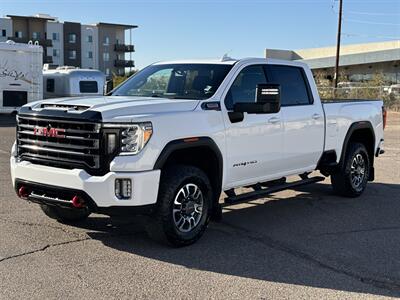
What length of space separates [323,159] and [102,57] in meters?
94.1

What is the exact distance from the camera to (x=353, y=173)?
9.16 metres

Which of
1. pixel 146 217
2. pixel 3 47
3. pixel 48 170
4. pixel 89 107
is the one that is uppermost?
pixel 3 47

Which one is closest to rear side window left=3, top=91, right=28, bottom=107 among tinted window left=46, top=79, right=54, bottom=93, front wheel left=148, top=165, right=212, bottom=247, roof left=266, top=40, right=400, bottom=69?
tinted window left=46, top=79, right=54, bottom=93

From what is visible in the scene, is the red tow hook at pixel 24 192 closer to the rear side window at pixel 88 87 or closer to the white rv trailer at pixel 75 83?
the white rv trailer at pixel 75 83

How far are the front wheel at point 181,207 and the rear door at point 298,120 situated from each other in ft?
5.49

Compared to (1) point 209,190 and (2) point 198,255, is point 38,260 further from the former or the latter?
(1) point 209,190

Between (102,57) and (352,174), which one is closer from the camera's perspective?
(352,174)

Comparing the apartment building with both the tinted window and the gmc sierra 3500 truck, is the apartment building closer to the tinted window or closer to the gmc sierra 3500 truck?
the tinted window

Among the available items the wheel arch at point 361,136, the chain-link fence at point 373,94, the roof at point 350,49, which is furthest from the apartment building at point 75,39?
the wheel arch at point 361,136

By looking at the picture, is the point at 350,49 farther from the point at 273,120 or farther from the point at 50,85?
the point at 273,120

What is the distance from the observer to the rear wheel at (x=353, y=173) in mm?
8923

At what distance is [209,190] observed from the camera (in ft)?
20.7

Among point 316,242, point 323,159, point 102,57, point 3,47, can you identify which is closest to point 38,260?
point 316,242

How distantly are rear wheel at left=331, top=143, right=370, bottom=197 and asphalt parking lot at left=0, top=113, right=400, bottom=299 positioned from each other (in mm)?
769
